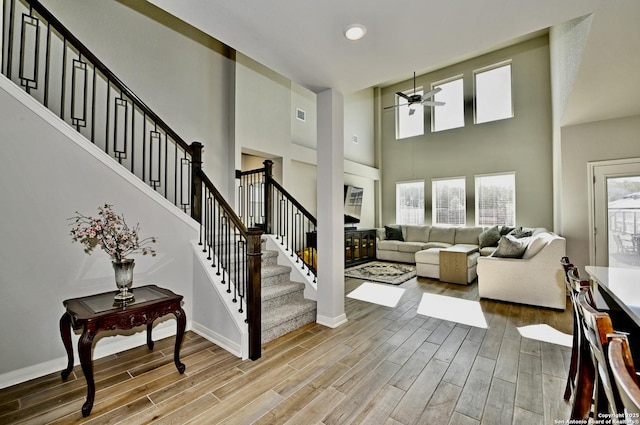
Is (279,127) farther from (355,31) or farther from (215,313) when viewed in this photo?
(215,313)

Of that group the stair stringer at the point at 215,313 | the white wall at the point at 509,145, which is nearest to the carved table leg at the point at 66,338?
the stair stringer at the point at 215,313

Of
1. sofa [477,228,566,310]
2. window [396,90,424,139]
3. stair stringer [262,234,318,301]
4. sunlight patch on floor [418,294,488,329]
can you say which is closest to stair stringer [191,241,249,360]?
stair stringer [262,234,318,301]

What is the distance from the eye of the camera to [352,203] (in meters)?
8.12

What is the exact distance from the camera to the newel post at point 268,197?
4.48 metres

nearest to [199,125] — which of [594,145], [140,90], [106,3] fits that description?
[140,90]

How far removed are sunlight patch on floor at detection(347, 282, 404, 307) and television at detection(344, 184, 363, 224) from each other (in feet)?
8.73

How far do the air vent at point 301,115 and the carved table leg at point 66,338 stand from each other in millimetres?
5518

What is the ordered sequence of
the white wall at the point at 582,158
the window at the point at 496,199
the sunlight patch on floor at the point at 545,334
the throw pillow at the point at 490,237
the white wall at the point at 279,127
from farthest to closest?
the window at the point at 496,199
the throw pillow at the point at 490,237
the white wall at the point at 279,127
the white wall at the point at 582,158
the sunlight patch on floor at the point at 545,334

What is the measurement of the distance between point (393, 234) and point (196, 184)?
19.6ft

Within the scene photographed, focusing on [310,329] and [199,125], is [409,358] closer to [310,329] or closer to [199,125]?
[310,329]

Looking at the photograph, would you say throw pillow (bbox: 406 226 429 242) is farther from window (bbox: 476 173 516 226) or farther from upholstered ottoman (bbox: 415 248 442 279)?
upholstered ottoman (bbox: 415 248 442 279)

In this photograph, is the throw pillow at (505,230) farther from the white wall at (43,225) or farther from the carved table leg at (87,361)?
the carved table leg at (87,361)

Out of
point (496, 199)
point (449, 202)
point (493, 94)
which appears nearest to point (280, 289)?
point (449, 202)

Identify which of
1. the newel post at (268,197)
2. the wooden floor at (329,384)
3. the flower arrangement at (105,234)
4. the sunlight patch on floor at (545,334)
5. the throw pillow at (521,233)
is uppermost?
the newel post at (268,197)
